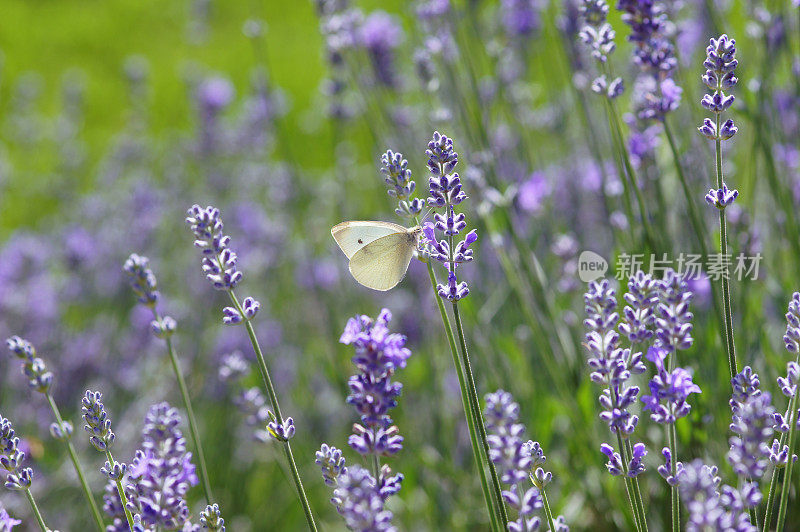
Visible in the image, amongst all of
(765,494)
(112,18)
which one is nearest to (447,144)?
(765,494)

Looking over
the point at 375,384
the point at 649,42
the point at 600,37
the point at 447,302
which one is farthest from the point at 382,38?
the point at 375,384

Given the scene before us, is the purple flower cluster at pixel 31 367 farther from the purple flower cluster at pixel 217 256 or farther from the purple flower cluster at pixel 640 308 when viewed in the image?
the purple flower cluster at pixel 640 308

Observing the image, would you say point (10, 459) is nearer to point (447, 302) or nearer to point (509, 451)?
point (509, 451)

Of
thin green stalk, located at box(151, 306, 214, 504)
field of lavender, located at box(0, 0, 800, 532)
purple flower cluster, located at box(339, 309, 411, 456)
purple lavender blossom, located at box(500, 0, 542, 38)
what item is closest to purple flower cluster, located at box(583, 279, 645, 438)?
field of lavender, located at box(0, 0, 800, 532)

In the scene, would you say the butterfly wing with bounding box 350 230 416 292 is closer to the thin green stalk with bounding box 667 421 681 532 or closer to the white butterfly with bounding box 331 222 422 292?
the white butterfly with bounding box 331 222 422 292

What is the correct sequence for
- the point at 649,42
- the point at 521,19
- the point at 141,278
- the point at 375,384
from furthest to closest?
the point at 521,19 → the point at 649,42 → the point at 141,278 → the point at 375,384

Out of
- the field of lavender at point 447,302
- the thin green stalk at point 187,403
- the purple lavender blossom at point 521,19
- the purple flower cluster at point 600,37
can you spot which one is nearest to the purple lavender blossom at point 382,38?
the field of lavender at point 447,302
